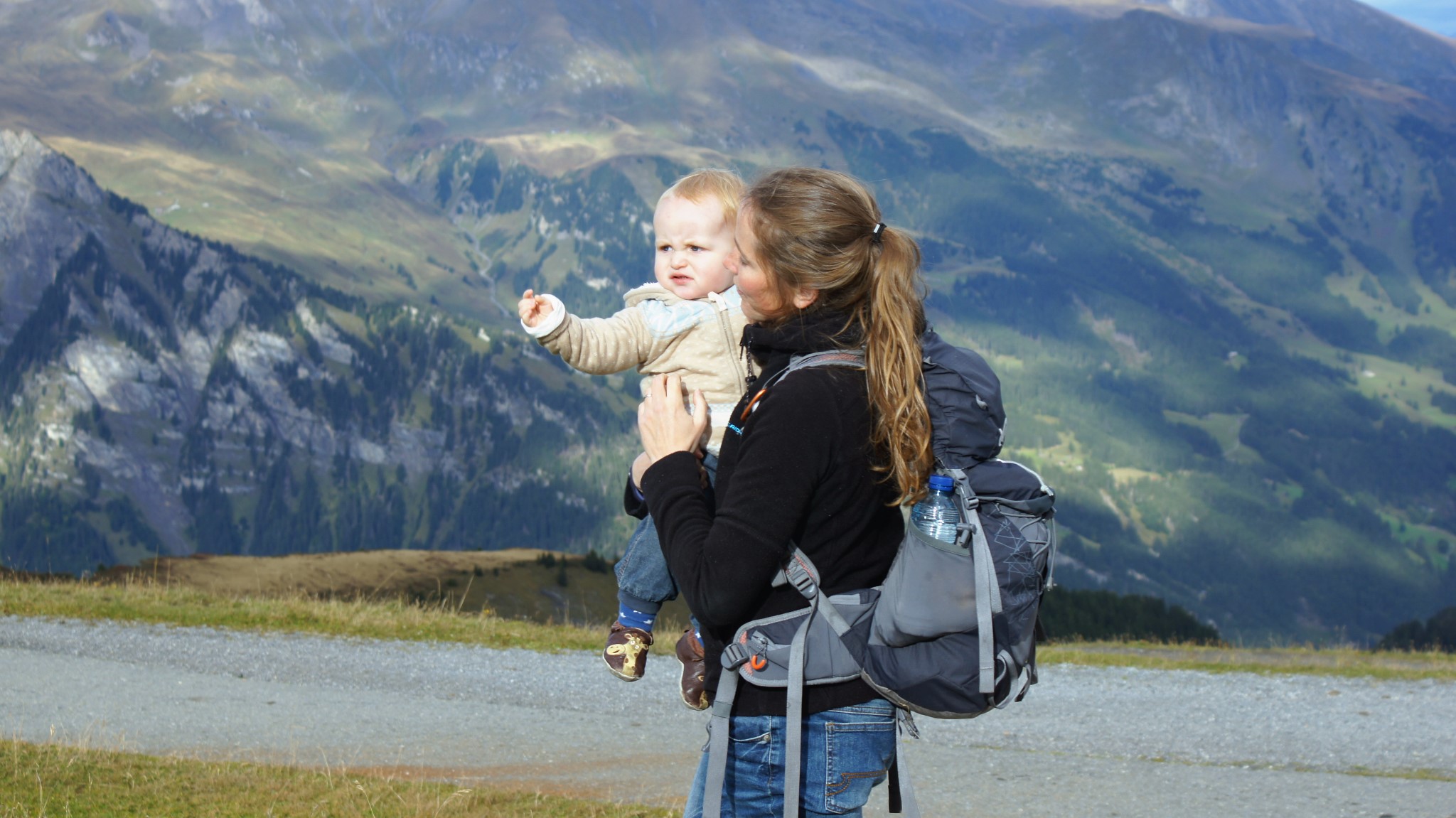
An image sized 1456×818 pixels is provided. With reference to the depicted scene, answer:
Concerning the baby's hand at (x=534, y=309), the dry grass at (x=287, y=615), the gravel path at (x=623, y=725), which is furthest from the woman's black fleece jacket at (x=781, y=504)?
the dry grass at (x=287, y=615)

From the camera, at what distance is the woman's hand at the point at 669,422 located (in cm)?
376

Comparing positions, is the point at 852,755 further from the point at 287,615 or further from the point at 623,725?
the point at 287,615

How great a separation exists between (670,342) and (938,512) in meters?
1.54

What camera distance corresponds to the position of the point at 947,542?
132 inches

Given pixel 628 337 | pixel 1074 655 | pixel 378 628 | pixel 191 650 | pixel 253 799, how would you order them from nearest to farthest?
pixel 628 337, pixel 253 799, pixel 191 650, pixel 378 628, pixel 1074 655

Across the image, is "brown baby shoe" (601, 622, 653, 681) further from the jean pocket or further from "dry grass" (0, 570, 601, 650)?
"dry grass" (0, 570, 601, 650)

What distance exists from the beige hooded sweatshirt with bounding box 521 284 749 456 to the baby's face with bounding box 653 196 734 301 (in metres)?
0.13

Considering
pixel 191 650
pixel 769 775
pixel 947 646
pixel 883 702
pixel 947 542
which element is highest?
pixel 947 542

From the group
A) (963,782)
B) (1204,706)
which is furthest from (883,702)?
(1204,706)

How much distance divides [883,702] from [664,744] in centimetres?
934

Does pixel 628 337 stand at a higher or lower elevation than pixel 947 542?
higher

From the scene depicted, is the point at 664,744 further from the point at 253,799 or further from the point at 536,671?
the point at 253,799

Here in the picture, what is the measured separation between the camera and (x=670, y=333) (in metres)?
4.52

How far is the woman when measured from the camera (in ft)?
11.1
